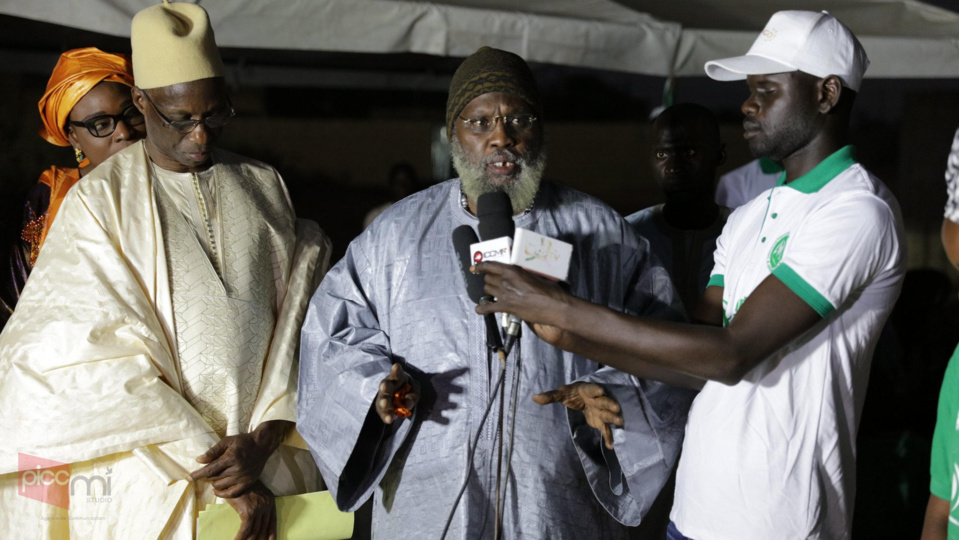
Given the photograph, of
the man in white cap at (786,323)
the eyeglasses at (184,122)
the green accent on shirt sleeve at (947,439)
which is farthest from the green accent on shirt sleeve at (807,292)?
the eyeglasses at (184,122)

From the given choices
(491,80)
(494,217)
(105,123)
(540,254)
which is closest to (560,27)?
(491,80)

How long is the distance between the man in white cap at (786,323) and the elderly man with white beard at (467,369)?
0.22m

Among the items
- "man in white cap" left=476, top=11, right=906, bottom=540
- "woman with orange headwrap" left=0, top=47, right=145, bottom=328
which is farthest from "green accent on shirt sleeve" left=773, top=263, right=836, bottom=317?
"woman with orange headwrap" left=0, top=47, right=145, bottom=328

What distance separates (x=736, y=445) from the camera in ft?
6.93

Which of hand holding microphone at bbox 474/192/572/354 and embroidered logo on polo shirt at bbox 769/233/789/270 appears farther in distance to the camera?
embroidered logo on polo shirt at bbox 769/233/789/270

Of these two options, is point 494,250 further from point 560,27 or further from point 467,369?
point 560,27

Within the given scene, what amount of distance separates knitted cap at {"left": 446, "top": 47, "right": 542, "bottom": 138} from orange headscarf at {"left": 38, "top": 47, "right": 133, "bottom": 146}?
1.41 m

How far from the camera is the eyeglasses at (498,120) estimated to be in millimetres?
2654

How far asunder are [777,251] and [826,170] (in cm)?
23

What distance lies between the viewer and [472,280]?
6.97ft

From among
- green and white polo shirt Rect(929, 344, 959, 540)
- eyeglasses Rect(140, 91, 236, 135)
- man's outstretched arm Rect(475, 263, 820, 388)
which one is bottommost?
green and white polo shirt Rect(929, 344, 959, 540)

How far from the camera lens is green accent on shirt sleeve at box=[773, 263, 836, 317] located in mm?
1938

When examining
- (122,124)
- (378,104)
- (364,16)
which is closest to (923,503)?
(364,16)

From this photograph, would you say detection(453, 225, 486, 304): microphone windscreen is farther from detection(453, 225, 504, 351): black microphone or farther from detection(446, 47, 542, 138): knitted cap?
detection(446, 47, 542, 138): knitted cap
